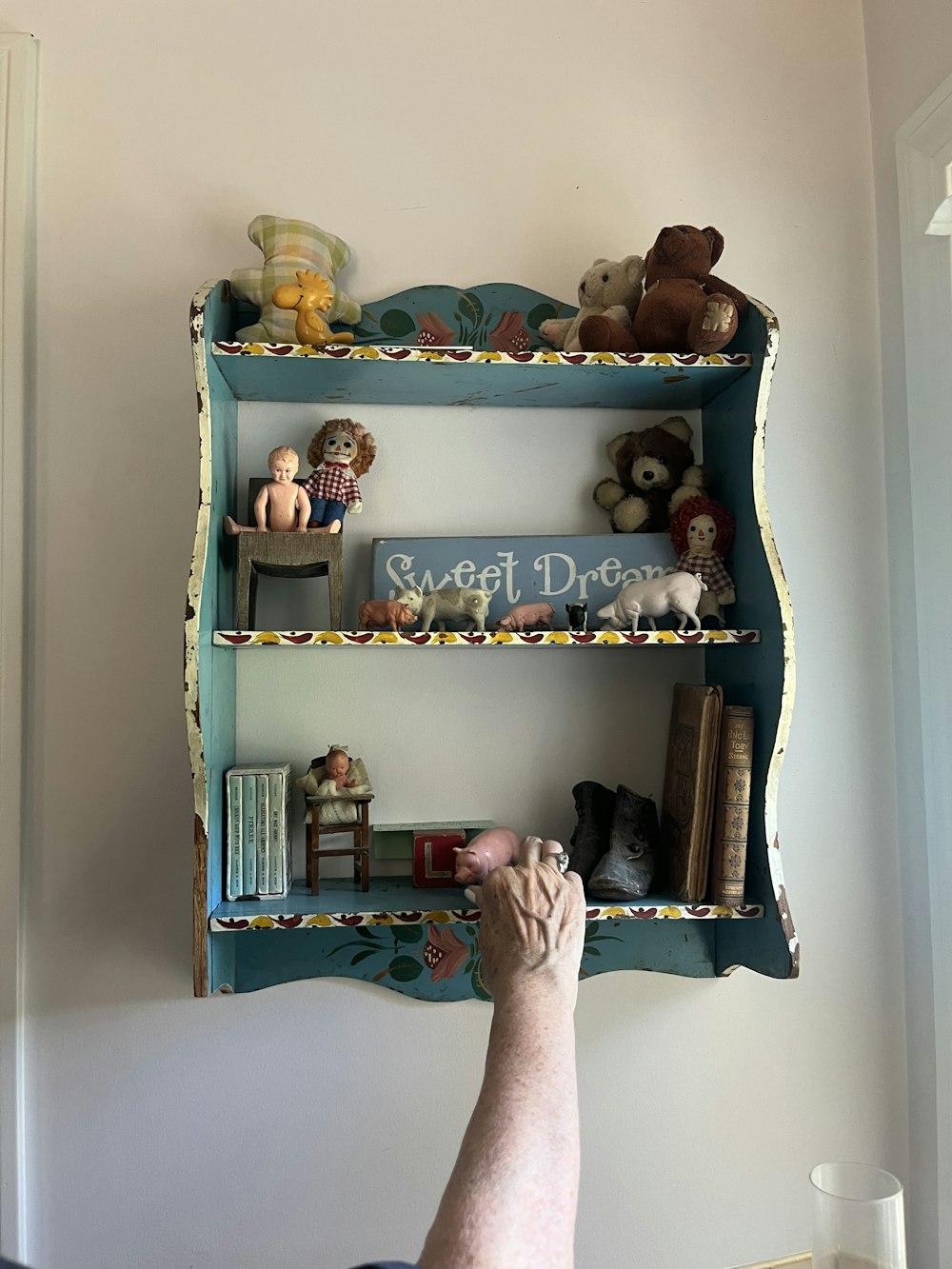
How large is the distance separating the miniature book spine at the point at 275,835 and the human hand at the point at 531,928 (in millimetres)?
264

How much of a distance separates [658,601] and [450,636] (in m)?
0.26

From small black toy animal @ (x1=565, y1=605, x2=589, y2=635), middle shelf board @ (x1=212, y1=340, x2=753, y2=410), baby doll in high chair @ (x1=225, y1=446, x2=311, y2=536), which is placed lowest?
small black toy animal @ (x1=565, y1=605, x2=589, y2=635)

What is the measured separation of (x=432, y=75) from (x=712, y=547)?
779 millimetres

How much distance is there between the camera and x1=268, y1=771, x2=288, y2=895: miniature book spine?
1.12m

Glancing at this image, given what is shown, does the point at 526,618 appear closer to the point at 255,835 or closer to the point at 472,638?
the point at 472,638

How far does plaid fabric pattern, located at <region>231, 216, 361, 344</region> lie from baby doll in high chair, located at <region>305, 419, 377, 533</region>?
129 mm

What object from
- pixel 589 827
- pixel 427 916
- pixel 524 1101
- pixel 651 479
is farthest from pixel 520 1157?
pixel 651 479

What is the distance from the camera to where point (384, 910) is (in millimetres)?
1078

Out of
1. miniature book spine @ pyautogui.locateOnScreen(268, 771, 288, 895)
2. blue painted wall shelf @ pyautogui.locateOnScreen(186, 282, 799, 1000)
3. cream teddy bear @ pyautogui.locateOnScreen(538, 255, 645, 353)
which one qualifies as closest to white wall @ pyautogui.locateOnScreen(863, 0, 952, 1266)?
blue painted wall shelf @ pyautogui.locateOnScreen(186, 282, 799, 1000)

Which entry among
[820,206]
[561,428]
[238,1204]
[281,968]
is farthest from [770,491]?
[238,1204]

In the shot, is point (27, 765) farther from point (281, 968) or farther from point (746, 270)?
point (746, 270)

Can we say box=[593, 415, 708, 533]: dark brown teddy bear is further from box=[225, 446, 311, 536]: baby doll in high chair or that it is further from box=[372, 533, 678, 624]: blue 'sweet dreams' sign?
box=[225, 446, 311, 536]: baby doll in high chair

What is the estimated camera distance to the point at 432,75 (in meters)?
1.33

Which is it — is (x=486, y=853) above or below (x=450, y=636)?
below
